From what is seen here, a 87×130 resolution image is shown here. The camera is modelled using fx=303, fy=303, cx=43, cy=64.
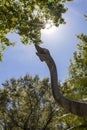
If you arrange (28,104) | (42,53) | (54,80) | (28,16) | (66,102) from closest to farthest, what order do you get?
(66,102)
(54,80)
(42,53)
(28,16)
(28,104)

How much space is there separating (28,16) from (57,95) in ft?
47.1

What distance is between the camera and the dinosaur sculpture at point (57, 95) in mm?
4430

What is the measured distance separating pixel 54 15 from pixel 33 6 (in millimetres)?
1363

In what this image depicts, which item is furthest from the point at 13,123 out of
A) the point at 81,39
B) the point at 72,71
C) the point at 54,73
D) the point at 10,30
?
the point at 54,73

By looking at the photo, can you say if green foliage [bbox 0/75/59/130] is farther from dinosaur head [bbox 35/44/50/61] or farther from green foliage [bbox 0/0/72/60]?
dinosaur head [bbox 35/44/50/61]

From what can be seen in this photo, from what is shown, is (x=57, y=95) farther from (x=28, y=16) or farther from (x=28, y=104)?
(x=28, y=104)

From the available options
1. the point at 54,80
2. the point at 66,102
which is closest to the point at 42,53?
the point at 54,80

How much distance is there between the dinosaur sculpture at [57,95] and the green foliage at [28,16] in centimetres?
1214

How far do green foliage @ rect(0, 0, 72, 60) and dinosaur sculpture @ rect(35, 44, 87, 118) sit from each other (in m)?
12.1

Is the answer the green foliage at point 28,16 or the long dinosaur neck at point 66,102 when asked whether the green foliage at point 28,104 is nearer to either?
the green foliage at point 28,16

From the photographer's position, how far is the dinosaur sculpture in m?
4.43

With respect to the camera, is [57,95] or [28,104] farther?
[28,104]

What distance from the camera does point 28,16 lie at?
18.7 metres

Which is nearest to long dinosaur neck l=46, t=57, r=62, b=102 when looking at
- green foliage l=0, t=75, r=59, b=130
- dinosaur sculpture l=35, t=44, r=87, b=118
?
dinosaur sculpture l=35, t=44, r=87, b=118
